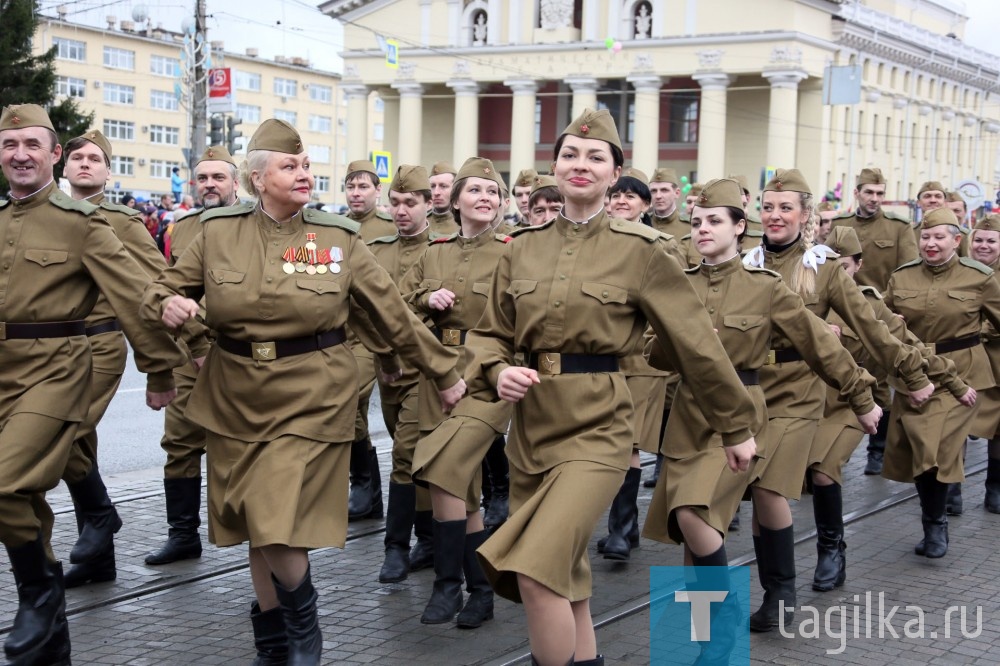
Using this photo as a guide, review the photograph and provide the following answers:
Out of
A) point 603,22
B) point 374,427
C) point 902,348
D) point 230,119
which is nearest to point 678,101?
point 603,22

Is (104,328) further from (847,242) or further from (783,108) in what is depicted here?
(783,108)

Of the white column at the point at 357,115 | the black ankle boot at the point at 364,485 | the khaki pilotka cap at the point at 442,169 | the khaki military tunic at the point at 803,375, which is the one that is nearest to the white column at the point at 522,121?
the white column at the point at 357,115

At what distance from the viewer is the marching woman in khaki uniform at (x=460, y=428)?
22.1 feet

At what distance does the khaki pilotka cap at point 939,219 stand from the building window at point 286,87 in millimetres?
82781

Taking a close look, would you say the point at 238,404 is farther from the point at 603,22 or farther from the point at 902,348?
the point at 603,22

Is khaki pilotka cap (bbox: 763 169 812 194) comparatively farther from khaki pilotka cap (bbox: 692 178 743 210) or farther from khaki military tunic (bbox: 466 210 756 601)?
khaki military tunic (bbox: 466 210 756 601)

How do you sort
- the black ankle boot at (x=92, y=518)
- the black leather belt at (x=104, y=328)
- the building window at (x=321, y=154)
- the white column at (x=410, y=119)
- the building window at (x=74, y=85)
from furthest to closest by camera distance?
the building window at (x=321, y=154)
the building window at (x=74, y=85)
the white column at (x=410, y=119)
the black leather belt at (x=104, y=328)
the black ankle boot at (x=92, y=518)

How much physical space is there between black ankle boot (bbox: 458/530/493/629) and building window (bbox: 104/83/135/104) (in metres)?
76.5

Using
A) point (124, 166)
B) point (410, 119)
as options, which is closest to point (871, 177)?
point (410, 119)

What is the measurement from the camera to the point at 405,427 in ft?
25.5

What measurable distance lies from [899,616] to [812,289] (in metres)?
1.78

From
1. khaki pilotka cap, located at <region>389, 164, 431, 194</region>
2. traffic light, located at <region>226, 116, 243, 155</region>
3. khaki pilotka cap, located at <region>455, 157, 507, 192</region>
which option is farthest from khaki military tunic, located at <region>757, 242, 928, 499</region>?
traffic light, located at <region>226, 116, 243, 155</region>

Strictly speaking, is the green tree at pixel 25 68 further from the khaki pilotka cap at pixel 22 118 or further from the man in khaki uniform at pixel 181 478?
the khaki pilotka cap at pixel 22 118

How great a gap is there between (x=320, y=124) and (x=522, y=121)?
27.4m
